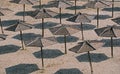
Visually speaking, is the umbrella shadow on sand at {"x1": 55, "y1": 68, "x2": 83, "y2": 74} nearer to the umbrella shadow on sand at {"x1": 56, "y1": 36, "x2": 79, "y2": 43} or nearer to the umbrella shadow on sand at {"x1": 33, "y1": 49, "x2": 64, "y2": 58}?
the umbrella shadow on sand at {"x1": 33, "y1": 49, "x2": 64, "y2": 58}

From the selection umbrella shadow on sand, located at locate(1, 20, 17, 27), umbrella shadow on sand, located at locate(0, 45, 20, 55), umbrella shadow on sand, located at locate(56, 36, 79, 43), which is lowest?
umbrella shadow on sand, located at locate(0, 45, 20, 55)

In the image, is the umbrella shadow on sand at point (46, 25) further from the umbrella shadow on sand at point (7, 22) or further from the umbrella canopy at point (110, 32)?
the umbrella canopy at point (110, 32)

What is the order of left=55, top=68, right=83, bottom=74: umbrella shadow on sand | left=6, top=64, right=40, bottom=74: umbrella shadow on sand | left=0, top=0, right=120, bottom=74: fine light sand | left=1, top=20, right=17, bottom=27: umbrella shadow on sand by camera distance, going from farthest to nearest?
Answer: left=1, top=20, right=17, bottom=27: umbrella shadow on sand, left=0, top=0, right=120, bottom=74: fine light sand, left=6, top=64, right=40, bottom=74: umbrella shadow on sand, left=55, top=68, right=83, bottom=74: umbrella shadow on sand

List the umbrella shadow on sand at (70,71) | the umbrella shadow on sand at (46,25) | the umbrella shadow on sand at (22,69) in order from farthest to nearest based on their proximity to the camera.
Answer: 1. the umbrella shadow on sand at (46,25)
2. the umbrella shadow on sand at (22,69)
3. the umbrella shadow on sand at (70,71)

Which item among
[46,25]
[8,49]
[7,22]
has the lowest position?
[8,49]

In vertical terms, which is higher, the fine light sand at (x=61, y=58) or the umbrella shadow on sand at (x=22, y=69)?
the fine light sand at (x=61, y=58)

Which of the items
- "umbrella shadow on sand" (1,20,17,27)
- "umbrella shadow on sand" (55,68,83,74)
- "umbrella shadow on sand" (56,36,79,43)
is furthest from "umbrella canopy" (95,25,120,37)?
"umbrella shadow on sand" (1,20,17,27)

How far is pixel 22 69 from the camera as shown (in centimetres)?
3030

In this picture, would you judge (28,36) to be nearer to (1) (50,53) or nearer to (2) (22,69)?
(1) (50,53)

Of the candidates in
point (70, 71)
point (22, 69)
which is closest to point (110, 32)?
point (70, 71)

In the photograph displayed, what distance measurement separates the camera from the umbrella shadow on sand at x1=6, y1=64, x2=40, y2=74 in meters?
29.8

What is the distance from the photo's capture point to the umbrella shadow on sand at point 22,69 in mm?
29781

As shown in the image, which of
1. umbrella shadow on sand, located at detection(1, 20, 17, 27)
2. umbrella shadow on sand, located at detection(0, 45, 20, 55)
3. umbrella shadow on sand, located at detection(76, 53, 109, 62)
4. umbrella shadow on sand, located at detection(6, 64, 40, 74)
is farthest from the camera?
umbrella shadow on sand, located at detection(1, 20, 17, 27)

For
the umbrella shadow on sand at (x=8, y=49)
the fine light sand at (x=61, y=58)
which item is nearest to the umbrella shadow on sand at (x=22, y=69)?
the fine light sand at (x=61, y=58)
